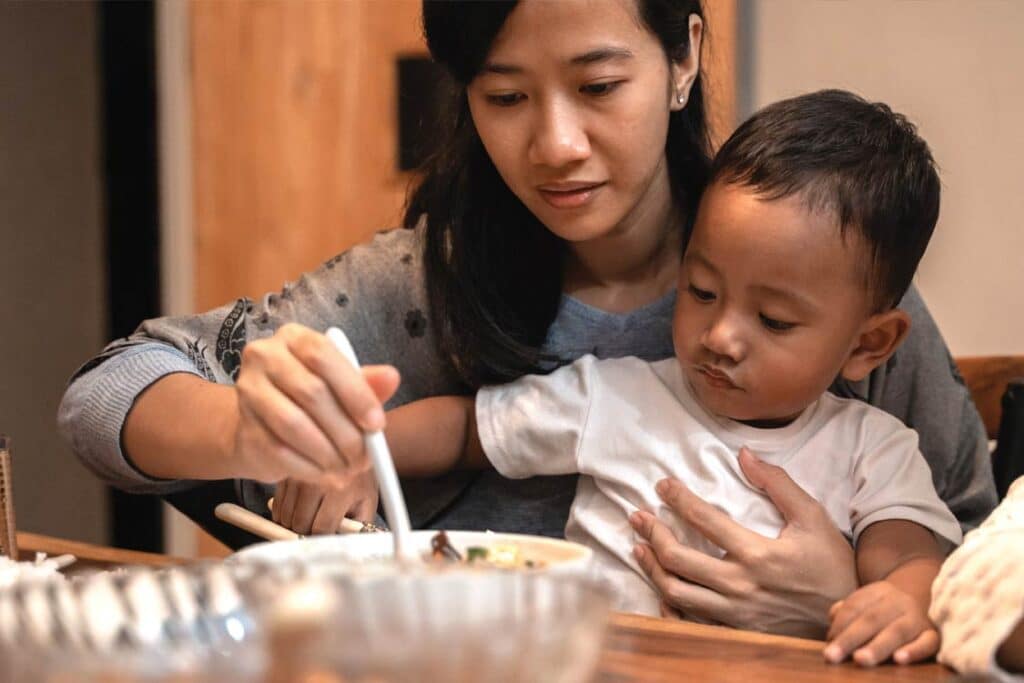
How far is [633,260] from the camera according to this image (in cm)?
134

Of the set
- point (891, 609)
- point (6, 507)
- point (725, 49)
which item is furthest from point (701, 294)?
point (725, 49)

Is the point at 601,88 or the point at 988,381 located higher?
the point at 601,88

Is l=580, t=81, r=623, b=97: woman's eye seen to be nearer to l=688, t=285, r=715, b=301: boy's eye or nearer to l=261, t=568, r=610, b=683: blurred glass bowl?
l=688, t=285, r=715, b=301: boy's eye

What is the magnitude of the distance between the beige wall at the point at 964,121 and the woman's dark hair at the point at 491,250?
986 millimetres

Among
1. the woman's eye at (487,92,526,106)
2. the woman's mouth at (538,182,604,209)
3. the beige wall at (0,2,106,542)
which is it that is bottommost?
the beige wall at (0,2,106,542)

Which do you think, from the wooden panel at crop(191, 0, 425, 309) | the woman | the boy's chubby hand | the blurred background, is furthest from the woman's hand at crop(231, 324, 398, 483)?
the wooden panel at crop(191, 0, 425, 309)

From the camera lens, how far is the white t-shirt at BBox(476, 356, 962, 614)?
109cm

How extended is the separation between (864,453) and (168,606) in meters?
0.70

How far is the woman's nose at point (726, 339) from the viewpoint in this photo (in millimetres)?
1079

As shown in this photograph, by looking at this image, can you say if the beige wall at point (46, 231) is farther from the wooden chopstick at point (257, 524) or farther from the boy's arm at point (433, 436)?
the wooden chopstick at point (257, 524)

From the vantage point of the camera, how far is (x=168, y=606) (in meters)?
0.63

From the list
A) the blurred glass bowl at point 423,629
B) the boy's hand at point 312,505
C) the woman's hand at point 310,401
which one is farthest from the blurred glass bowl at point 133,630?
the boy's hand at point 312,505

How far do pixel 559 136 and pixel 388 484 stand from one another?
47cm

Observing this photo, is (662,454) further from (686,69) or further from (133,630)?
(133,630)
